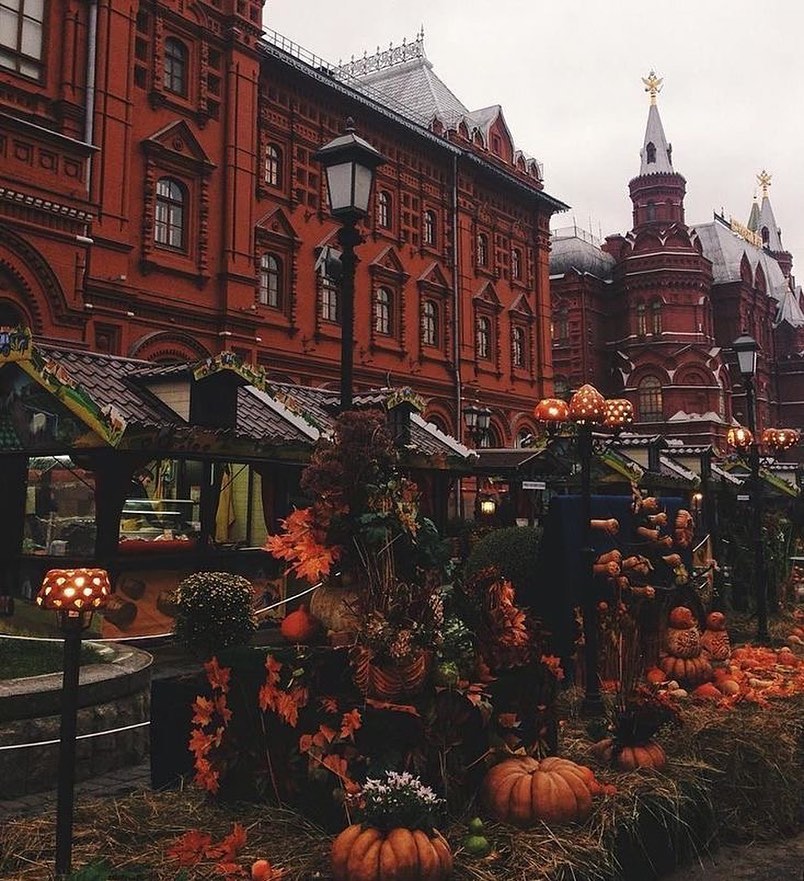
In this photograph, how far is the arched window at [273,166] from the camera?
24.0m

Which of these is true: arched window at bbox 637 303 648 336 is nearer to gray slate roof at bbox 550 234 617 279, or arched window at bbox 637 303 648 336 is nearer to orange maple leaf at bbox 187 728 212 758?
gray slate roof at bbox 550 234 617 279

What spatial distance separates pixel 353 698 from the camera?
451 cm

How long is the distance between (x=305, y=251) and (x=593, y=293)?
86.7 feet

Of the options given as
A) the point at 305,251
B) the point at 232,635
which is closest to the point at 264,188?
the point at 305,251

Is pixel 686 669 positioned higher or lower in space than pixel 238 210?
lower

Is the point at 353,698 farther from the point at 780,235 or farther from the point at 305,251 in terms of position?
the point at 780,235

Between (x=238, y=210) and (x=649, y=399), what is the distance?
1168 inches

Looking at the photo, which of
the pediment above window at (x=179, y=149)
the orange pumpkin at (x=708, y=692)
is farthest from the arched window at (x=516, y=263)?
the orange pumpkin at (x=708, y=692)

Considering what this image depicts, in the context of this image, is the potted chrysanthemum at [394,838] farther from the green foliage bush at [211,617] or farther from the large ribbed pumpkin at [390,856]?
the green foliage bush at [211,617]

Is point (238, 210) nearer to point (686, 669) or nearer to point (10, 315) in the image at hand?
point (10, 315)

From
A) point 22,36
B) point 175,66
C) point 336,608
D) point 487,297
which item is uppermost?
point 175,66

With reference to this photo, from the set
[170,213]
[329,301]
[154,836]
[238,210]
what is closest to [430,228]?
[329,301]

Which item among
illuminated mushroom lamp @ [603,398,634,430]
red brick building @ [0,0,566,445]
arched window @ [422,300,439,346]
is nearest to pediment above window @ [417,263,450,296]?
red brick building @ [0,0,566,445]

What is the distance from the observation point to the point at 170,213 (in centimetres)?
2047
